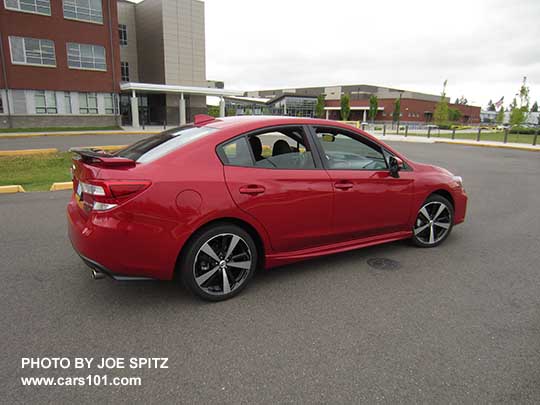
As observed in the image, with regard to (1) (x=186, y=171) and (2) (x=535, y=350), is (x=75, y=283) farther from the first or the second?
(2) (x=535, y=350)

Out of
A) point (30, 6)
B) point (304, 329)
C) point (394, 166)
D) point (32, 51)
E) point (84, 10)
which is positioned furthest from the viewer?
point (84, 10)

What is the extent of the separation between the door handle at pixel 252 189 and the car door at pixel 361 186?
2.78 ft

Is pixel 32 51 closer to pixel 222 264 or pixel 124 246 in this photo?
pixel 124 246

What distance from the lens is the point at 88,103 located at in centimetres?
3425

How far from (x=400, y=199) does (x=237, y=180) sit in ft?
7.09

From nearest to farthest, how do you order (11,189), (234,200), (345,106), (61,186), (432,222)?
(234,200), (432,222), (11,189), (61,186), (345,106)

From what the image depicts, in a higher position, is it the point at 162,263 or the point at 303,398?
the point at 162,263

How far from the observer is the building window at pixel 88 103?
33.8m

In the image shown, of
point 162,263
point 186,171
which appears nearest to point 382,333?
point 162,263

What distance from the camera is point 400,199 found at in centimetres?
454

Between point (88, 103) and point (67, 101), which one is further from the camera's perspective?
point (88, 103)

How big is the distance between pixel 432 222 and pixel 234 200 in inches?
116

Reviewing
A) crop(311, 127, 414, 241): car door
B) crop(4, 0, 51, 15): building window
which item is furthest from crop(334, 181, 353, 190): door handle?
crop(4, 0, 51, 15): building window

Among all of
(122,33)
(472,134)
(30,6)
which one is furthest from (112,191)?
(122,33)
